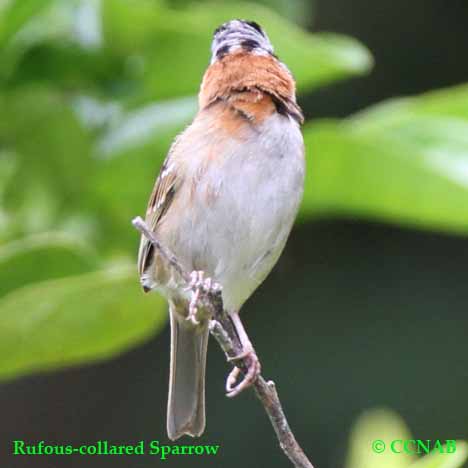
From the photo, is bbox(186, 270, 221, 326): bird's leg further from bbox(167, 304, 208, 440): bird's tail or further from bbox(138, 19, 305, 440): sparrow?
bbox(167, 304, 208, 440): bird's tail

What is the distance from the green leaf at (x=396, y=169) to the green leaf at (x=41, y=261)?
0.42m

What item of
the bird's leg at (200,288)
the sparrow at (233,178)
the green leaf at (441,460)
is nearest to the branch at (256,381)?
the bird's leg at (200,288)

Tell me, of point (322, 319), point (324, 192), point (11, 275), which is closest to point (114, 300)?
point (11, 275)

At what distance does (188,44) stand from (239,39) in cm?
21

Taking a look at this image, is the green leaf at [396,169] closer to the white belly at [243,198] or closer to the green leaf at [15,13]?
the white belly at [243,198]

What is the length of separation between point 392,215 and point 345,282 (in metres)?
1.72

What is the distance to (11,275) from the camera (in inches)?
61.7

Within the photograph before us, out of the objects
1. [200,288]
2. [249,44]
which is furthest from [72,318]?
[249,44]

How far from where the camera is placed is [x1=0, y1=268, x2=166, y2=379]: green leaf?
5.11ft

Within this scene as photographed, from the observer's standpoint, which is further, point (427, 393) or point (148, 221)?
point (427, 393)

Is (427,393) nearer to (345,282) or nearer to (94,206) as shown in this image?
(345,282)

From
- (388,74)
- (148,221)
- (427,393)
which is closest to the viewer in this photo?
(148,221)

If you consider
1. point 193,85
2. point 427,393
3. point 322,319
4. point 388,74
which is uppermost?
point 388,74

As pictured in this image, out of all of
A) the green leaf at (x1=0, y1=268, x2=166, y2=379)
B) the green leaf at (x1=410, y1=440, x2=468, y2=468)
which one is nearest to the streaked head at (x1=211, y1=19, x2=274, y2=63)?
the green leaf at (x1=0, y1=268, x2=166, y2=379)
